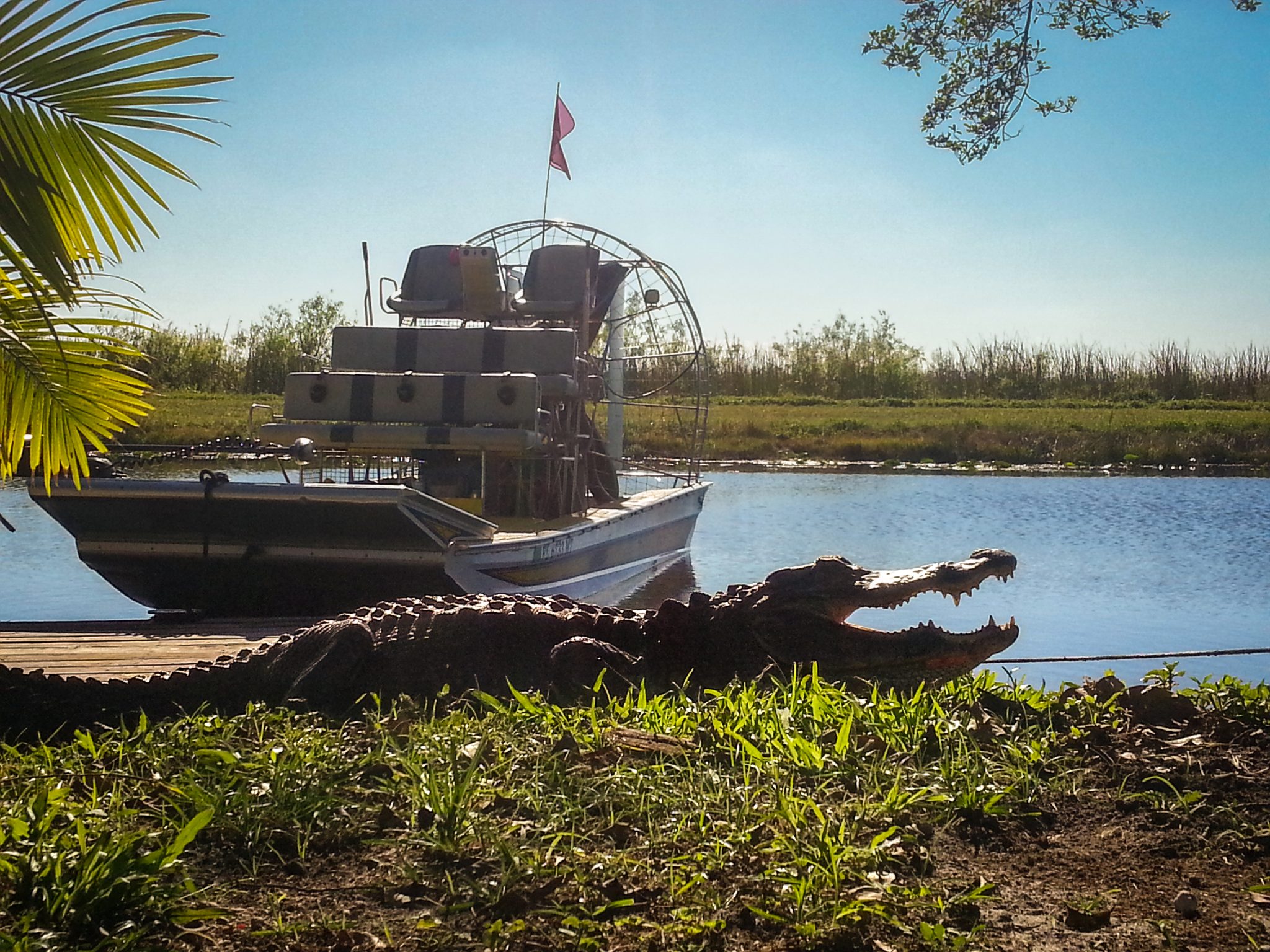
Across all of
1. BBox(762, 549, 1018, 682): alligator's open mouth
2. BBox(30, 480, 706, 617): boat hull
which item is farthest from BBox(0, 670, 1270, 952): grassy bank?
BBox(30, 480, 706, 617): boat hull

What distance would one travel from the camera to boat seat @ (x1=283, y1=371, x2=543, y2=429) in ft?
30.4

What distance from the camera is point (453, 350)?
10.3 meters

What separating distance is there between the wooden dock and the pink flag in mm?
6227

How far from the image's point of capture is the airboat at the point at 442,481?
780 centimetres

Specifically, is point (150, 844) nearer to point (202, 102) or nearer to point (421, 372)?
point (202, 102)

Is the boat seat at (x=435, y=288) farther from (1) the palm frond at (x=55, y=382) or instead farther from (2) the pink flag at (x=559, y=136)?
(1) the palm frond at (x=55, y=382)

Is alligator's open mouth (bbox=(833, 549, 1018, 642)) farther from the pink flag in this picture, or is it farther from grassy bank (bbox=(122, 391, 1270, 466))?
grassy bank (bbox=(122, 391, 1270, 466))

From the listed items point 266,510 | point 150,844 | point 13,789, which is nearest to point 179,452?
point 266,510

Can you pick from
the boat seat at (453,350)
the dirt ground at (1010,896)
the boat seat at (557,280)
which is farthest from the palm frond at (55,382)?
the boat seat at (557,280)

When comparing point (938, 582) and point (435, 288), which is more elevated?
point (435, 288)

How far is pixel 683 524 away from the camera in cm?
1329

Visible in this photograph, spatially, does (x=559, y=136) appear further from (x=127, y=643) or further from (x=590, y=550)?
(x=127, y=643)

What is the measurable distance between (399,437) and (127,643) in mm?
3337

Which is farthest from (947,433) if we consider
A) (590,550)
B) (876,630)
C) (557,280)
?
(876,630)
